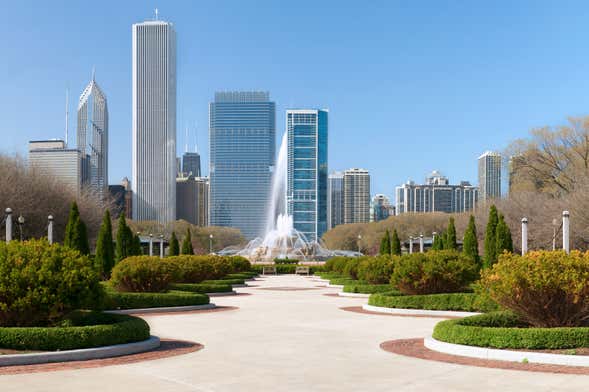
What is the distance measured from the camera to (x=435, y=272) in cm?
2270

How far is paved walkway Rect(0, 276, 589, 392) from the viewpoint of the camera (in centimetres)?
981

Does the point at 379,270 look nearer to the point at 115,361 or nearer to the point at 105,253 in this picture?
the point at 105,253

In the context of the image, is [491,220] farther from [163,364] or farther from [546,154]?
[163,364]

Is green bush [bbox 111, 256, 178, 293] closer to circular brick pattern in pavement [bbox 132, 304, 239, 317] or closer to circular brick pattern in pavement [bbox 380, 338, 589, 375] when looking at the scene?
circular brick pattern in pavement [bbox 132, 304, 239, 317]

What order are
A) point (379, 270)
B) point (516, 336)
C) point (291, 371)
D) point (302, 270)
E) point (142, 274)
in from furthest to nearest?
point (302, 270), point (379, 270), point (142, 274), point (516, 336), point (291, 371)

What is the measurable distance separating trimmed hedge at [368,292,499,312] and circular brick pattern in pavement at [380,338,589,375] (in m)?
6.46

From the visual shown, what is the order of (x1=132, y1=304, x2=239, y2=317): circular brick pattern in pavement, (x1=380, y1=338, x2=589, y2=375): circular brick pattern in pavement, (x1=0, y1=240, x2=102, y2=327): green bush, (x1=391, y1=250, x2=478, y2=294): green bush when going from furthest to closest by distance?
(x1=391, y1=250, x2=478, y2=294): green bush → (x1=132, y1=304, x2=239, y2=317): circular brick pattern in pavement → (x1=0, y1=240, x2=102, y2=327): green bush → (x1=380, y1=338, x2=589, y2=375): circular brick pattern in pavement

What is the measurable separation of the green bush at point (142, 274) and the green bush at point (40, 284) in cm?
1049

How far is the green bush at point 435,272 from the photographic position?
2275 cm

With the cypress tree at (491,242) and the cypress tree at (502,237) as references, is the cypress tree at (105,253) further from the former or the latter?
the cypress tree at (502,237)

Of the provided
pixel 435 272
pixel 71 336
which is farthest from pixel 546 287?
pixel 435 272

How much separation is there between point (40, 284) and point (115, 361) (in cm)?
219

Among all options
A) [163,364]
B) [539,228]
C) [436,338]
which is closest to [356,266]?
[539,228]

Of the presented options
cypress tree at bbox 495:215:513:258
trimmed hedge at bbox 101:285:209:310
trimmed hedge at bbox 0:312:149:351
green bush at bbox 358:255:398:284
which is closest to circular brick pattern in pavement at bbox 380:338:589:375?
trimmed hedge at bbox 0:312:149:351
